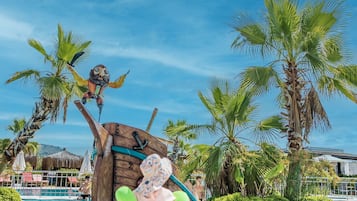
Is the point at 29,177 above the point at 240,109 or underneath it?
underneath

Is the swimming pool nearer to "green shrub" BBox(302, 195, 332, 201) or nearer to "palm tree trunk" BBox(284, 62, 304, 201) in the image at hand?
"palm tree trunk" BBox(284, 62, 304, 201)

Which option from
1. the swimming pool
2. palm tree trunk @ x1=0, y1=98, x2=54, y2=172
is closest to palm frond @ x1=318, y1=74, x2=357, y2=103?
palm tree trunk @ x1=0, y1=98, x2=54, y2=172

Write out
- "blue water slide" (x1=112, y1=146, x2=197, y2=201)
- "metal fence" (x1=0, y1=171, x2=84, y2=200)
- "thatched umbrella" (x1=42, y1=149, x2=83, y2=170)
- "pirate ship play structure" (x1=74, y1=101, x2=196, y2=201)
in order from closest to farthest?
"pirate ship play structure" (x1=74, y1=101, x2=196, y2=201), "blue water slide" (x1=112, y1=146, x2=197, y2=201), "metal fence" (x1=0, y1=171, x2=84, y2=200), "thatched umbrella" (x1=42, y1=149, x2=83, y2=170)

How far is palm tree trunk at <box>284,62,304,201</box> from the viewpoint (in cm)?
980

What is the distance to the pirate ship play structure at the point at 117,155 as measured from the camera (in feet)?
20.3

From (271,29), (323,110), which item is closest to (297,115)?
(323,110)

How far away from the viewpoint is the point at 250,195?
1065cm

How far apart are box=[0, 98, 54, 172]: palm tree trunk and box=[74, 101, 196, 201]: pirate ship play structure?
16.9 feet

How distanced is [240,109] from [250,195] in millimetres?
2272

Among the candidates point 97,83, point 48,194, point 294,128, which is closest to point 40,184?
point 48,194

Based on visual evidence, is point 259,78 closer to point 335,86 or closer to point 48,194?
point 335,86

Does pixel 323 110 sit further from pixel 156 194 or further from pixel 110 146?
pixel 156 194

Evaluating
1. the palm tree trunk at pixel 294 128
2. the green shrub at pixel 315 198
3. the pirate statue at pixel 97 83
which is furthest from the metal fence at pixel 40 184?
the pirate statue at pixel 97 83

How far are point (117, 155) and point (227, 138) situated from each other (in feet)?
16.4
